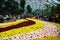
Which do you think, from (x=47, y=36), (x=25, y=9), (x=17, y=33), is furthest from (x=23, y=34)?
(x=25, y=9)

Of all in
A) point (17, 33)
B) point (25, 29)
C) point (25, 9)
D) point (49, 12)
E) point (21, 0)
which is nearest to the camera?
point (17, 33)

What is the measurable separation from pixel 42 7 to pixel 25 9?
1967 millimetres

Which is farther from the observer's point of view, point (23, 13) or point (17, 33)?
point (23, 13)

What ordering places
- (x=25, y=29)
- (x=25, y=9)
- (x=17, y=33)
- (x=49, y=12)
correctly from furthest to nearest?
(x=25, y=9) → (x=49, y=12) → (x=25, y=29) → (x=17, y=33)

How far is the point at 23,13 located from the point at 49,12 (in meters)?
3.93

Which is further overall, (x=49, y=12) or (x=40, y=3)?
(x=40, y=3)

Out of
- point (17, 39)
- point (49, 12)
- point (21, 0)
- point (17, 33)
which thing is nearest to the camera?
point (17, 39)

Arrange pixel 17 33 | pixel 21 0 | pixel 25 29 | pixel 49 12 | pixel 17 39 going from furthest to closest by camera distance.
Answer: pixel 21 0
pixel 49 12
pixel 25 29
pixel 17 33
pixel 17 39

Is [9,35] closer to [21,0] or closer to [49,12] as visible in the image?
[49,12]

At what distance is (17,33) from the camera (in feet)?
32.2

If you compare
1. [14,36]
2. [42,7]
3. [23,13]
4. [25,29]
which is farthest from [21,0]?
[14,36]

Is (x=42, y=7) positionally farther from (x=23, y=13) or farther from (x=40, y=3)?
(x=23, y=13)

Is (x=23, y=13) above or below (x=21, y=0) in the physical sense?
below

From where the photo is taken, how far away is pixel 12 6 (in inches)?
707
